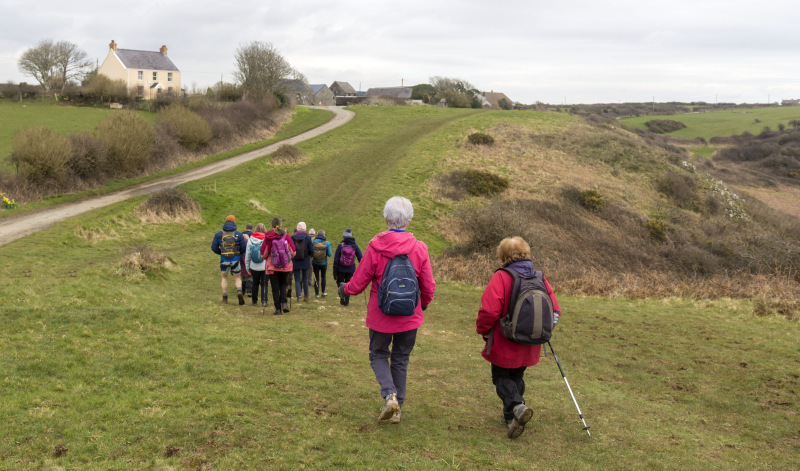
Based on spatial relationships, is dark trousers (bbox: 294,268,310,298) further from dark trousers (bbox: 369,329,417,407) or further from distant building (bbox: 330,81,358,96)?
distant building (bbox: 330,81,358,96)

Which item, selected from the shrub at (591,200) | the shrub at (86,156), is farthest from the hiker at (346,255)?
the shrub at (591,200)

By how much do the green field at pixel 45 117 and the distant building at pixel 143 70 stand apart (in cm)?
1593

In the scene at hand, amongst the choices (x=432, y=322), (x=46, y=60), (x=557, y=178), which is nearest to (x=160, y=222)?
(x=432, y=322)

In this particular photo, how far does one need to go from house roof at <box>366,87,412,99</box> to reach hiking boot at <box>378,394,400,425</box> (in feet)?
280

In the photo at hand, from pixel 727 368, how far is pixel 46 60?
80213 millimetres

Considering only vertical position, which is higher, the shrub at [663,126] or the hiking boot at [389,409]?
the shrub at [663,126]

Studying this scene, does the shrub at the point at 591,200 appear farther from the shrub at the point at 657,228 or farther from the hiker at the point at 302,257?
the hiker at the point at 302,257

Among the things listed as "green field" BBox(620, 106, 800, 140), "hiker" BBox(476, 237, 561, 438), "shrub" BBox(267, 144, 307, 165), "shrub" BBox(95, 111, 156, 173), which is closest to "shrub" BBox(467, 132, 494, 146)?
"shrub" BBox(267, 144, 307, 165)

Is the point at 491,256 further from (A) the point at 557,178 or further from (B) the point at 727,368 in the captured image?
(A) the point at 557,178

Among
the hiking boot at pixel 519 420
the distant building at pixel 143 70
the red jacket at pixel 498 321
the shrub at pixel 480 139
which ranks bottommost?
the hiking boot at pixel 519 420

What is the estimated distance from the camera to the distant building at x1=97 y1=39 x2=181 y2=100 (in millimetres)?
65562

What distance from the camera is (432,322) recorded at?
1238cm

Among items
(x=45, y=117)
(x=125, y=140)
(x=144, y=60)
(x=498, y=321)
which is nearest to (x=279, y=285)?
(x=498, y=321)

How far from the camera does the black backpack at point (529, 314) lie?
16.7 feet
